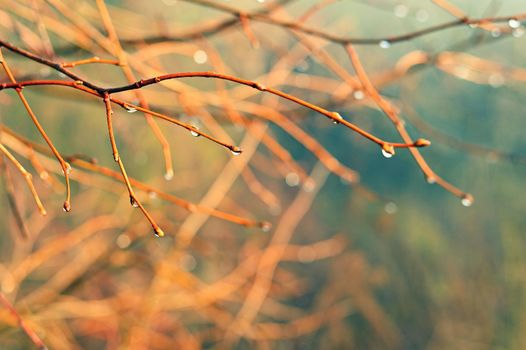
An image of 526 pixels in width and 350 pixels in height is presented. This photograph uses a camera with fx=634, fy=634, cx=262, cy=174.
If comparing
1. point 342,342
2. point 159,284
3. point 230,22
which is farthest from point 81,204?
point 230,22

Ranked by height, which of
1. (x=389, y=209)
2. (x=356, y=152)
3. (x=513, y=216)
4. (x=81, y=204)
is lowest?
(x=513, y=216)

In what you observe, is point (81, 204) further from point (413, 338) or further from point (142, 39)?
point (413, 338)

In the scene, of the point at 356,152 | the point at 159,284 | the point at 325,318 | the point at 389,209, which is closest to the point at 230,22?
the point at 389,209

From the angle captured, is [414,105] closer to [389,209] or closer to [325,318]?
[325,318]

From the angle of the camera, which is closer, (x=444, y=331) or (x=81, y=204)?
(x=81, y=204)

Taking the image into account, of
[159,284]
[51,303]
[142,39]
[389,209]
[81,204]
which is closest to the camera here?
[142,39]

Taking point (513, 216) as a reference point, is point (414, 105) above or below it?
above

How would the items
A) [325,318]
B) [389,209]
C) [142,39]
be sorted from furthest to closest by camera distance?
[325,318] < [389,209] < [142,39]

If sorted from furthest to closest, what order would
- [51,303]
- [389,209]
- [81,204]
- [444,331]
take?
1. [444,331]
2. [81,204]
3. [51,303]
4. [389,209]

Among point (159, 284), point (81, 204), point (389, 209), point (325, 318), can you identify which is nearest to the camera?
point (389, 209)
